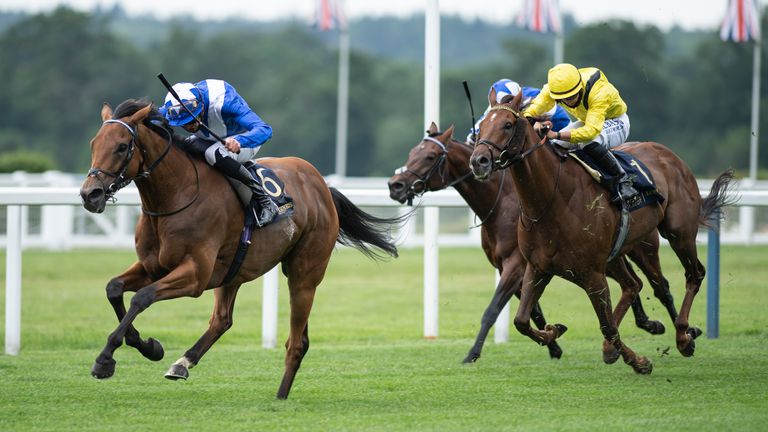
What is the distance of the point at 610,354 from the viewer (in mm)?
7352

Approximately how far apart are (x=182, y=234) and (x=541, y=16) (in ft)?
54.5

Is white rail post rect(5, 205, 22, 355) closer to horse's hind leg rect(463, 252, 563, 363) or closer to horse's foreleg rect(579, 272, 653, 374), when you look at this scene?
horse's hind leg rect(463, 252, 563, 363)

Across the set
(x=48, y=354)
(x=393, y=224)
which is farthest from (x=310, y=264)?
(x=48, y=354)

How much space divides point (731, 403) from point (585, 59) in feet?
131

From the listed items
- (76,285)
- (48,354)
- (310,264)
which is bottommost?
(76,285)

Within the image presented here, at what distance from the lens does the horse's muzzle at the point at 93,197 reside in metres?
5.56

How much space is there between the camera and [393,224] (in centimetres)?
782

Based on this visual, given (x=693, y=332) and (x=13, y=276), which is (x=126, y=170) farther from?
(x=693, y=332)

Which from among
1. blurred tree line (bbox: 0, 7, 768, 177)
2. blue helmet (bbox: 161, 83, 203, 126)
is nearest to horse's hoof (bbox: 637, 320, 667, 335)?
blue helmet (bbox: 161, 83, 203, 126)

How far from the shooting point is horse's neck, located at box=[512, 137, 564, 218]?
6.70 meters

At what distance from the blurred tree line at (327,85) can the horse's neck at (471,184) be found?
35.7m

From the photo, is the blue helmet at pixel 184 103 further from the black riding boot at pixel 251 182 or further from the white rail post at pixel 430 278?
the white rail post at pixel 430 278

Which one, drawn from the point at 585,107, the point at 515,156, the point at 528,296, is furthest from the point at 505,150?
the point at 528,296

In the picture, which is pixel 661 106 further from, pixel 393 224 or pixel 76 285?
pixel 393 224
